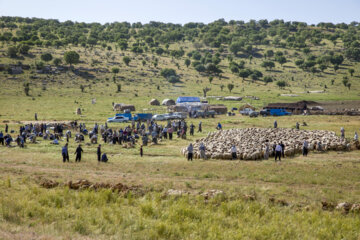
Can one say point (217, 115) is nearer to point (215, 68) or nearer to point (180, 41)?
point (215, 68)

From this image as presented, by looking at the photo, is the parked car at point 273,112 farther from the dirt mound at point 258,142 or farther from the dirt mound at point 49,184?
the dirt mound at point 49,184

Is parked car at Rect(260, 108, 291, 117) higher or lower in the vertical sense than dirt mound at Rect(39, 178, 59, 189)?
higher

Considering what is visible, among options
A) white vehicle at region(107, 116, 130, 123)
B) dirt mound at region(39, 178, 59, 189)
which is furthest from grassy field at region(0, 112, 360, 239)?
white vehicle at region(107, 116, 130, 123)

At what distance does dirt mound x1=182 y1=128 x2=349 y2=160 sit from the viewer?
996 inches

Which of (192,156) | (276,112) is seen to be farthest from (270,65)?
(192,156)

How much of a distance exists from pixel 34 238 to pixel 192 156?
15797 mm

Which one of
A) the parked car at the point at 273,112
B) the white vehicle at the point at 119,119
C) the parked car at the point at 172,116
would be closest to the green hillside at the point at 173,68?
the parked car at the point at 273,112

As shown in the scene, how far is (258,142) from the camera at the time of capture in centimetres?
2862

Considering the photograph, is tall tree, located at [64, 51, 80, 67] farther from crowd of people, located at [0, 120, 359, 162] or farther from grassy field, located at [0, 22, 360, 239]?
grassy field, located at [0, 22, 360, 239]

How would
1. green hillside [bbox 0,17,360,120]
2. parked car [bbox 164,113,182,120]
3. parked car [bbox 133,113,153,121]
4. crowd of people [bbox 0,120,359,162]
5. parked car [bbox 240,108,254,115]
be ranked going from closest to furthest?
crowd of people [bbox 0,120,359,162] → parked car [bbox 133,113,153,121] → parked car [bbox 164,113,182,120] → parked car [bbox 240,108,254,115] → green hillside [bbox 0,17,360,120]

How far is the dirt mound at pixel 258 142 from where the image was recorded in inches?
996

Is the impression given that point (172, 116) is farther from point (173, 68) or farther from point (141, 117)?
point (173, 68)

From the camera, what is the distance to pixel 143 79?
3939 inches

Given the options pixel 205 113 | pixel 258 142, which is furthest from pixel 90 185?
pixel 205 113
